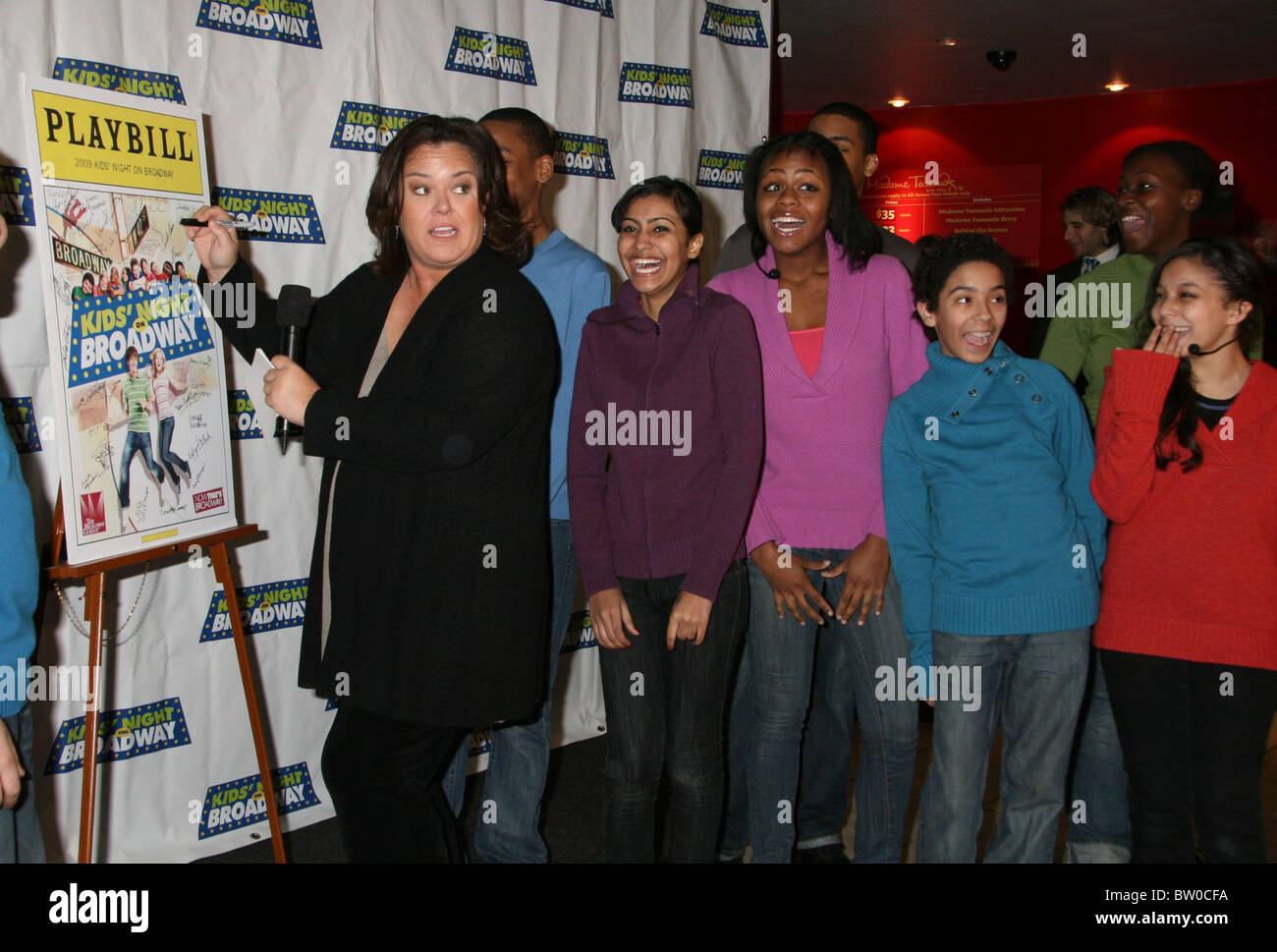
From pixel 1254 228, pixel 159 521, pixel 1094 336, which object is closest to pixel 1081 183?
pixel 1254 228

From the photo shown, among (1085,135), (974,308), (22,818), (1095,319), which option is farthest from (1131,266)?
(1085,135)

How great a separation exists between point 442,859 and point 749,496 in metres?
0.93

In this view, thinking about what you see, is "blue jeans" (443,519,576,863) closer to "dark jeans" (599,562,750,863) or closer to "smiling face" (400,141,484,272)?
"dark jeans" (599,562,750,863)

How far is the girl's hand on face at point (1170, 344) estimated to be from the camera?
85.3 inches

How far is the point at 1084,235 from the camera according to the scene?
180 inches

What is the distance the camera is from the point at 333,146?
324cm

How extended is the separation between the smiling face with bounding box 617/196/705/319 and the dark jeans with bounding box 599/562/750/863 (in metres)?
0.64

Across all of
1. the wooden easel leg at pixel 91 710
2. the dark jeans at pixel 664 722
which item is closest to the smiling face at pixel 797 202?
the dark jeans at pixel 664 722

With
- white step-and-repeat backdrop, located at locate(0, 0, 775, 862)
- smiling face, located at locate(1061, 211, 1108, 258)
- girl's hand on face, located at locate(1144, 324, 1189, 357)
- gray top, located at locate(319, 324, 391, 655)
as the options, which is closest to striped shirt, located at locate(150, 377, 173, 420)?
white step-and-repeat backdrop, located at locate(0, 0, 775, 862)

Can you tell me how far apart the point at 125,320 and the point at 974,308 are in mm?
1814

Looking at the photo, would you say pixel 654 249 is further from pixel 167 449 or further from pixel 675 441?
pixel 167 449

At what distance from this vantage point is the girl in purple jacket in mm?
2234

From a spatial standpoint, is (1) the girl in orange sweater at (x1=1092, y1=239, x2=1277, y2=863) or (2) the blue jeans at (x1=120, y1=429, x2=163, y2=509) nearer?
(1) the girl in orange sweater at (x1=1092, y1=239, x2=1277, y2=863)

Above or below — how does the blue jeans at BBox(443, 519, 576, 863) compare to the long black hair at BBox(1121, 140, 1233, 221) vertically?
below
